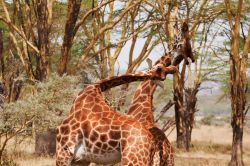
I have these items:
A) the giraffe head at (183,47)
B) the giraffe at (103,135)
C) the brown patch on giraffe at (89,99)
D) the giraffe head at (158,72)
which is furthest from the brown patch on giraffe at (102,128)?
the giraffe head at (183,47)

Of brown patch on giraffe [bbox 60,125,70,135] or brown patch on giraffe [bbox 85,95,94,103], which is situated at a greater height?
brown patch on giraffe [bbox 85,95,94,103]

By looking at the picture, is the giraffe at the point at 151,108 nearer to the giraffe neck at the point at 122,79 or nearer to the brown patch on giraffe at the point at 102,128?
the giraffe neck at the point at 122,79

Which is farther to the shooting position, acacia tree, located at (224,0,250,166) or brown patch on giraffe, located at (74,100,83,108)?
acacia tree, located at (224,0,250,166)

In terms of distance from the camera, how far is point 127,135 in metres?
4.78

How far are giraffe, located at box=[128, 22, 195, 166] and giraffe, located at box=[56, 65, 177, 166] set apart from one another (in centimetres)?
13

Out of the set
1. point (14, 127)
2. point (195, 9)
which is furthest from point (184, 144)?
point (14, 127)

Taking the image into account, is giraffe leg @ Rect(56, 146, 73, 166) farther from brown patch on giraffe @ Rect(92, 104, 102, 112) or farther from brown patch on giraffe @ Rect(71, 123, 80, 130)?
brown patch on giraffe @ Rect(92, 104, 102, 112)

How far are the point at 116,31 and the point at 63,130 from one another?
606 inches

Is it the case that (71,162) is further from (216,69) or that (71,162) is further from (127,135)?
(216,69)

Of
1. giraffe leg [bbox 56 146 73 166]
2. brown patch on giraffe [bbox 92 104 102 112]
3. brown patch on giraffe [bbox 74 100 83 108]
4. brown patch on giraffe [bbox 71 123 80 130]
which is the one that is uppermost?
brown patch on giraffe [bbox 74 100 83 108]

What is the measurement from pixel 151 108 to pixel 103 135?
64 cm

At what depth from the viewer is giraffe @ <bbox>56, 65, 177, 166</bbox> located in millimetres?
4754

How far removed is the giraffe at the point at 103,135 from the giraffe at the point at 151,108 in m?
0.13

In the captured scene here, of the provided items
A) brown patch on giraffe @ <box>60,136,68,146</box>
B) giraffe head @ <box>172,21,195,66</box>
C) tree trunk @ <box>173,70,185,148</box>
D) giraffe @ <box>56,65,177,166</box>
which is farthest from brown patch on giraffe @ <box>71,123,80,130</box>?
tree trunk @ <box>173,70,185,148</box>
